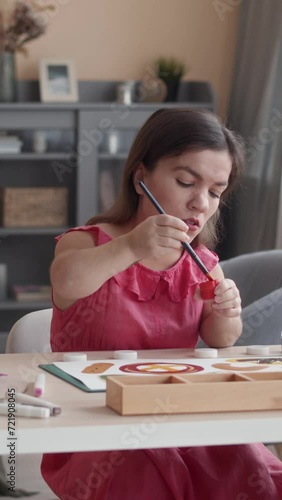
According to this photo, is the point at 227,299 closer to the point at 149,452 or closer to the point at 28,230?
the point at 149,452

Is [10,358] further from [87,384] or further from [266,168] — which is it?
[266,168]

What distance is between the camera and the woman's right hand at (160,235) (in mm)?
1447

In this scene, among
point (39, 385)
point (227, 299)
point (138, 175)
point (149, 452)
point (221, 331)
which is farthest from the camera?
point (138, 175)

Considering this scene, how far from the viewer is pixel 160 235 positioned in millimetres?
1452

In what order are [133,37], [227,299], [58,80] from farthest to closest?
[133,37] < [58,80] < [227,299]

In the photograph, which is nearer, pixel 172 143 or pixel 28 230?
pixel 172 143

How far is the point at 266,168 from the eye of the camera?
4.07m

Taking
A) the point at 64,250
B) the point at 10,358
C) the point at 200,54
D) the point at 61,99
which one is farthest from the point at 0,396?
the point at 200,54

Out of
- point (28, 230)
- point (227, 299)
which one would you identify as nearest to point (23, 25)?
point (28, 230)

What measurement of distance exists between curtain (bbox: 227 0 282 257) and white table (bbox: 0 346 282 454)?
2.94 metres

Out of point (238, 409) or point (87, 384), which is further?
point (87, 384)

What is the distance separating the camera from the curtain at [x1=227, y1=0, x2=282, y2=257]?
4.03m

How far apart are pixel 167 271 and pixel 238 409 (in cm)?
65

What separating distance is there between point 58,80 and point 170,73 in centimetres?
53
